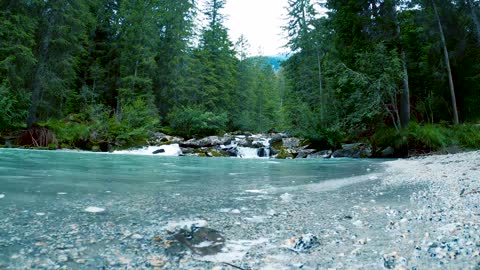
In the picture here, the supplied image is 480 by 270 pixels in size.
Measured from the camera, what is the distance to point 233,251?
1800 mm

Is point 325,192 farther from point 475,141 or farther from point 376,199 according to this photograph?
point 475,141

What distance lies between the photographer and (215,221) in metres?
2.48

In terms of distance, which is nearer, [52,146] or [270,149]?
[52,146]

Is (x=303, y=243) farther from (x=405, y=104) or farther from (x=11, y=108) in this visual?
(x=11, y=108)

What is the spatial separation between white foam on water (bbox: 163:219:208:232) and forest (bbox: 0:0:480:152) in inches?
460

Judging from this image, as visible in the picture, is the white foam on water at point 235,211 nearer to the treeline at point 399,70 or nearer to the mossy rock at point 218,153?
the treeline at point 399,70

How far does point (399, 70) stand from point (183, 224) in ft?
43.2

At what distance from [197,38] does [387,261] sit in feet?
110

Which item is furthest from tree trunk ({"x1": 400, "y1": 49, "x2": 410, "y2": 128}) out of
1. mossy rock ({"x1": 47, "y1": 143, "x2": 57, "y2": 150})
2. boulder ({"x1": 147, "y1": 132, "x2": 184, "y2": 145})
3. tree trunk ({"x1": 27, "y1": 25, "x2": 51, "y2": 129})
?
tree trunk ({"x1": 27, "y1": 25, "x2": 51, "y2": 129})

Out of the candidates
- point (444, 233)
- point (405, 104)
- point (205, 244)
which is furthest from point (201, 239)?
point (405, 104)

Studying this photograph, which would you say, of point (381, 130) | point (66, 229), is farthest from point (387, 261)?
point (381, 130)

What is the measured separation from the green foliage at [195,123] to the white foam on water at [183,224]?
20.7 metres

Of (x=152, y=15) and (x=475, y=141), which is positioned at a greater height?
(x=152, y=15)

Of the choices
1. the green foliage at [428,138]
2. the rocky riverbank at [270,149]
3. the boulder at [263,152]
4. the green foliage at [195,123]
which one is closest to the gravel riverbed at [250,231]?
the green foliage at [428,138]
